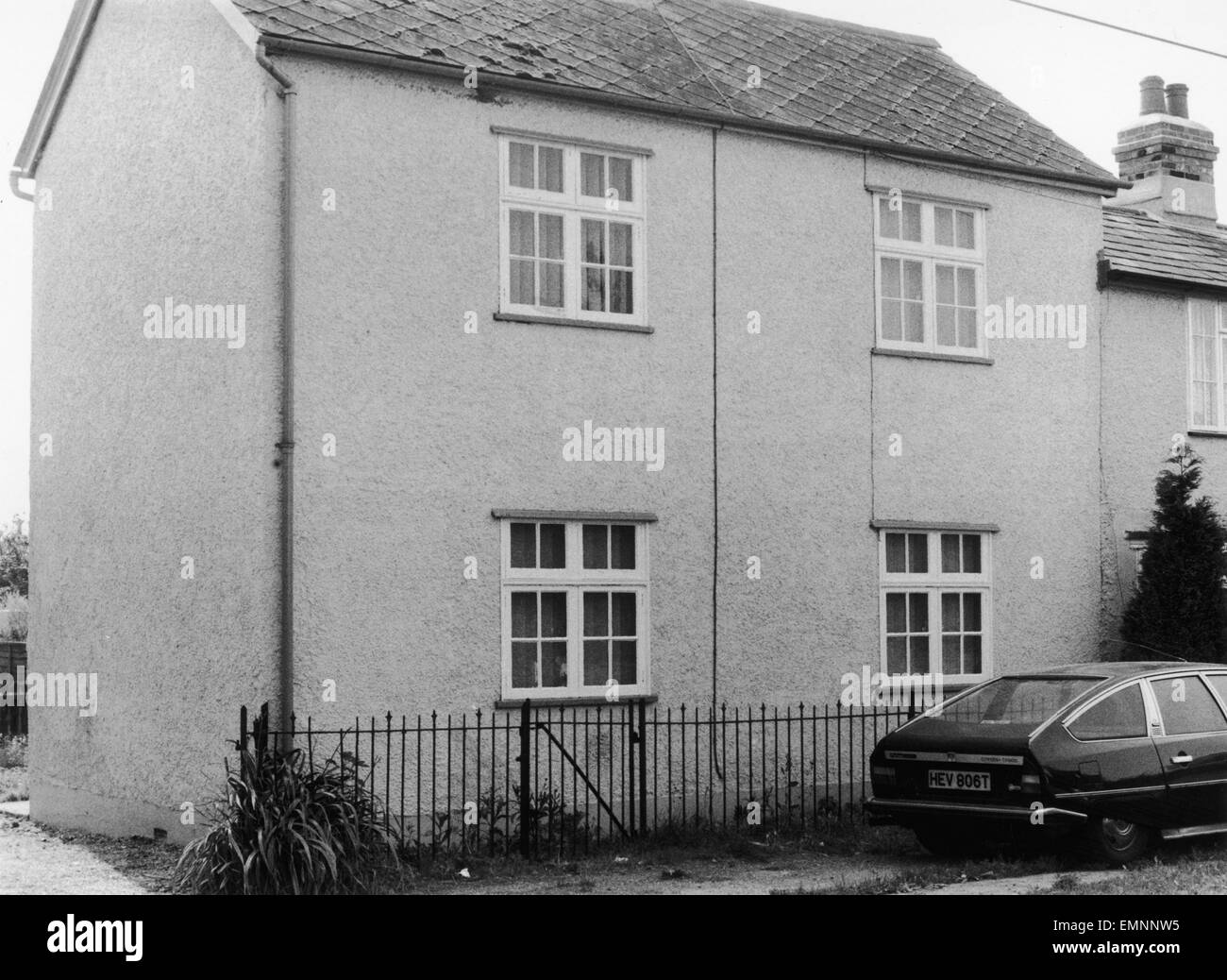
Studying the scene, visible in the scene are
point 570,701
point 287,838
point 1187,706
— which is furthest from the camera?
point 570,701

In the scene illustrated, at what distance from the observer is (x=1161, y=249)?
1922cm

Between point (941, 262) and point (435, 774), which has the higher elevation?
point (941, 262)

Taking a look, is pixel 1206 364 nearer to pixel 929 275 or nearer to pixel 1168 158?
pixel 1168 158

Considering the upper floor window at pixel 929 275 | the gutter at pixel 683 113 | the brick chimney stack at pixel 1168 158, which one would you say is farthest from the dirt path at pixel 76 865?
the brick chimney stack at pixel 1168 158

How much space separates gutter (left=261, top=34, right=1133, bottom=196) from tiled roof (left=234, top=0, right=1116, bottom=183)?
52mm

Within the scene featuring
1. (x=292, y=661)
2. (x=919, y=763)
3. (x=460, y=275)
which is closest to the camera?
(x=919, y=763)

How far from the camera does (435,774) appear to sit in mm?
13344

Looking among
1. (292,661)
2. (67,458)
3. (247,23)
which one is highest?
(247,23)

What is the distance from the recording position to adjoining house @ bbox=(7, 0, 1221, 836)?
44.2 ft

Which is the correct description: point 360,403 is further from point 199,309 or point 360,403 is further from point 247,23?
point 247,23

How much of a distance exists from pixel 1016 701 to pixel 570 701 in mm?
3804

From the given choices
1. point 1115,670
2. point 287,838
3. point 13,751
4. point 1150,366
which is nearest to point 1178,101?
point 1150,366

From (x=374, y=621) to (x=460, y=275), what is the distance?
3.00m

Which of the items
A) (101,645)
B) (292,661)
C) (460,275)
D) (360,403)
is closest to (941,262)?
(460,275)
